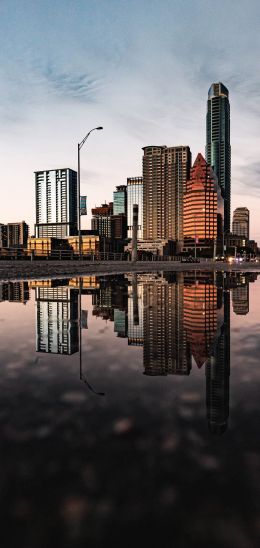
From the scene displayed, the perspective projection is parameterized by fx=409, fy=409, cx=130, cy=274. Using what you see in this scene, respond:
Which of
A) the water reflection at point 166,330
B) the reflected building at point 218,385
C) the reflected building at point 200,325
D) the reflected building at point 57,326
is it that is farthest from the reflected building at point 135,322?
the reflected building at point 218,385

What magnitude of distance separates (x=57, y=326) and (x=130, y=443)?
5444mm

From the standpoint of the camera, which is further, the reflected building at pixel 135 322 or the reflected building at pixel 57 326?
the reflected building at pixel 135 322

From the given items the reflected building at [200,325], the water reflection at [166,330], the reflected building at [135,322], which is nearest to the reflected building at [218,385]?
the water reflection at [166,330]

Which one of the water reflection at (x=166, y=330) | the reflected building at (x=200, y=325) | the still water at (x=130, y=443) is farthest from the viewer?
the reflected building at (x=200, y=325)

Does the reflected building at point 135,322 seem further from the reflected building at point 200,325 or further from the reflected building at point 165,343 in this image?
the reflected building at point 200,325

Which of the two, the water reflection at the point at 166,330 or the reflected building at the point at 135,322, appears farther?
the reflected building at the point at 135,322

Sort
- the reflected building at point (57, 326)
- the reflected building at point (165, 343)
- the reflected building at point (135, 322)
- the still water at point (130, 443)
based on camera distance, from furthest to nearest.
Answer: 1. the reflected building at point (135, 322)
2. the reflected building at point (57, 326)
3. the reflected building at point (165, 343)
4. the still water at point (130, 443)

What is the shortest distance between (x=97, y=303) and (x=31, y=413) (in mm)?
9057

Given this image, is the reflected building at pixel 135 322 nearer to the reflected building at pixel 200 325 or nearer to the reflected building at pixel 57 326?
the reflected building at pixel 200 325

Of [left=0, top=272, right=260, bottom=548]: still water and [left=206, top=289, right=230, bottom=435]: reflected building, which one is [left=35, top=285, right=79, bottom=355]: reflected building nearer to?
[left=0, top=272, right=260, bottom=548]: still water

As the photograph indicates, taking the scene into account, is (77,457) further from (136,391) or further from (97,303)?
(97,303)

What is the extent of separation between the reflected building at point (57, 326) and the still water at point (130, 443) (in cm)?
7

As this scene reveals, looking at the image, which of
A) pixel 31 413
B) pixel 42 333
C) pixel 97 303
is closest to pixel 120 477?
pixel 31 413

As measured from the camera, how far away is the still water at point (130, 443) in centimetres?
200
